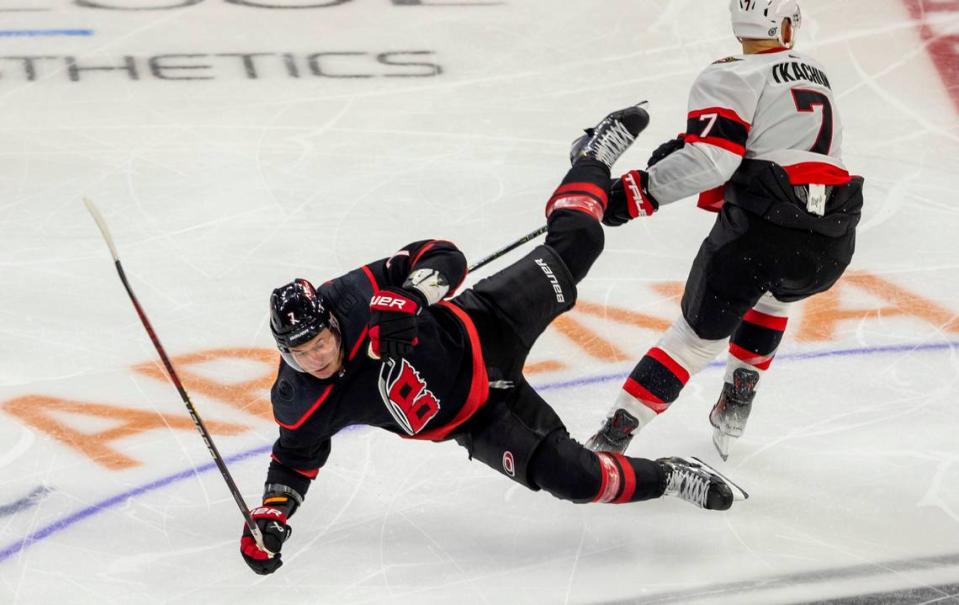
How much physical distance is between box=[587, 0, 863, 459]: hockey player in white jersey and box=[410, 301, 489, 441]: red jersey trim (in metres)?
0.55

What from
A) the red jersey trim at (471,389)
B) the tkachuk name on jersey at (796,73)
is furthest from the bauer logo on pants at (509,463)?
the tkachuk name on jersey at (796,73)

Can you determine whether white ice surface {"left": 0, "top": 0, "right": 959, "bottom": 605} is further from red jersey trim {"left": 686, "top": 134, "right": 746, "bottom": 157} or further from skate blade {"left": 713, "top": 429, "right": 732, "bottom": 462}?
red jersey trim {"left": 686, "top": 134, "right": 746, "bottom": 157}

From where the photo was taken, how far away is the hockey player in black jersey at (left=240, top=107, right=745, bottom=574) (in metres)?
3.00

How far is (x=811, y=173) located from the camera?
3.40 metres

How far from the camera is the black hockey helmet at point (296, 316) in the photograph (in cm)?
294

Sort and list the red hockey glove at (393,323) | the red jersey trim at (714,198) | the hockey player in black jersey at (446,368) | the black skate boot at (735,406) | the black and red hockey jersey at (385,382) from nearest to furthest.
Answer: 1. the red hockey glove at (393,323)
2. the hockey player in black jersey at (446,368)
3. the black and red hockey jersey at (385,382)
4. the red jersey trim at (714,198)
5. the black skate boot at (735,406)

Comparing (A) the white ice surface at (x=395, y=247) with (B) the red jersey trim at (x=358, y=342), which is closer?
(B) the red jersey trim at (x=358, y=342)

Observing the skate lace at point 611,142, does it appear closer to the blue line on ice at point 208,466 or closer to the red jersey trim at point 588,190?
the red jersey trim at point 588,190

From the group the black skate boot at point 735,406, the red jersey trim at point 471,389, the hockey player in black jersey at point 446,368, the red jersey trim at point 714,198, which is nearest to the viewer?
the hockey player in black jersey at point 446,368

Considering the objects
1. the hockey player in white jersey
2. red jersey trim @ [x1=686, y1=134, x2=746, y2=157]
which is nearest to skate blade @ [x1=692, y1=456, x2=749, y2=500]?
the hockey player in white jersey

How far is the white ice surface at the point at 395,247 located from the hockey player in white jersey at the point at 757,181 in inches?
23.2

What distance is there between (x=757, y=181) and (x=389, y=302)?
1090mm

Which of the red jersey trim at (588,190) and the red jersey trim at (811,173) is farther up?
the red jersey trim at (811,173)

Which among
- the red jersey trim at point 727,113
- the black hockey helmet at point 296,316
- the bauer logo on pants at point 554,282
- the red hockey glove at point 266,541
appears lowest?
the red hockey glove at point 266,541
